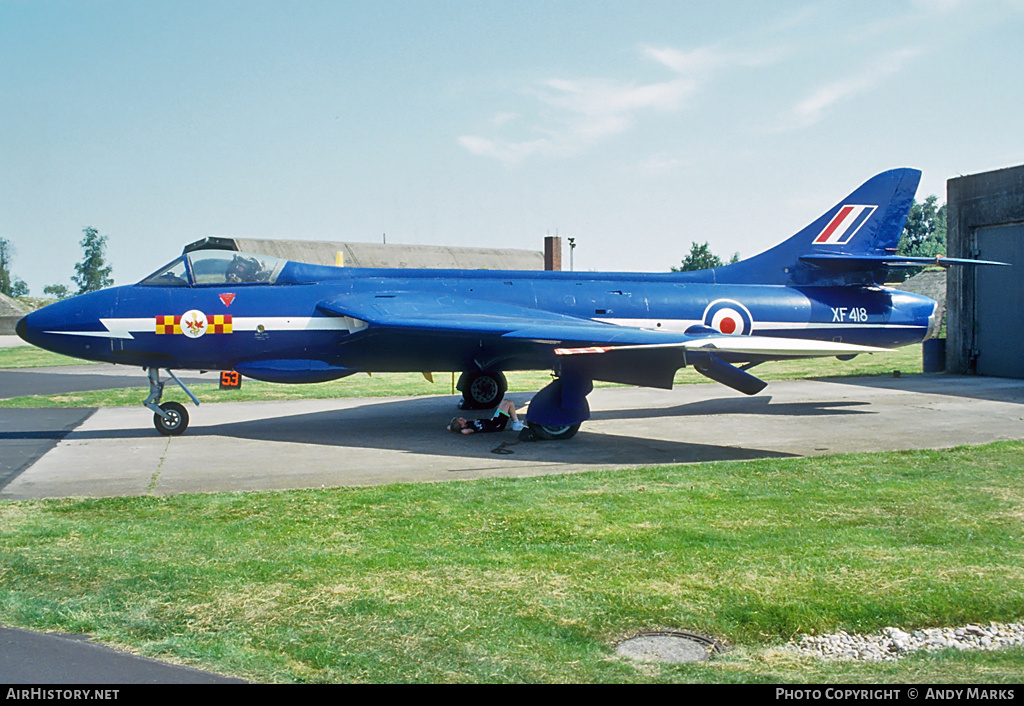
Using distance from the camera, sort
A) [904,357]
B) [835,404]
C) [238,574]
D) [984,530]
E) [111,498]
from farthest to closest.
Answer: [904,357] → [835,404] → [111,498] → [984,530] → [238,574]

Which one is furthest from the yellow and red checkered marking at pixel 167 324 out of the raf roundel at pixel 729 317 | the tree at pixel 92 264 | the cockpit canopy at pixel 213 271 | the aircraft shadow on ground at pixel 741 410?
the tree at pixel 92 264

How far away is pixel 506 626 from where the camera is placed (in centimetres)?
464

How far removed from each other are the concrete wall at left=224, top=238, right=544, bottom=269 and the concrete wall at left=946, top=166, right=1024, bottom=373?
31086 mm

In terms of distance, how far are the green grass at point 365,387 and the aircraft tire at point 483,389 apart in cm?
199

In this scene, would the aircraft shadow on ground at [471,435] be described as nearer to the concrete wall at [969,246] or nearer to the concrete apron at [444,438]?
the concrete apron at [444,438]

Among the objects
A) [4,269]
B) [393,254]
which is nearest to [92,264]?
[4,269]

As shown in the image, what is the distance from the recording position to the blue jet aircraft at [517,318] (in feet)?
37.7

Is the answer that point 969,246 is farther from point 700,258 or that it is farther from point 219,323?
point 700,258

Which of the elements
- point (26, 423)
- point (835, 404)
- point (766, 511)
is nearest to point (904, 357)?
point (835, 404)

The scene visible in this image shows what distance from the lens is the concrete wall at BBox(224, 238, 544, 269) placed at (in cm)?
4953

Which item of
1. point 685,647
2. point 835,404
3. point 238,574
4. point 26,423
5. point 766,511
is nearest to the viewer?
point 685,647

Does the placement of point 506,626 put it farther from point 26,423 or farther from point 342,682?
point 26,423

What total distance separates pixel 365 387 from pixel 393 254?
111 feet

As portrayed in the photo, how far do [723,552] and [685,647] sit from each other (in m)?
1.64
